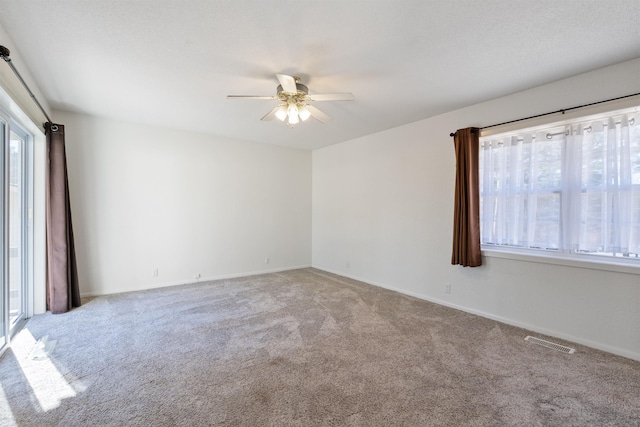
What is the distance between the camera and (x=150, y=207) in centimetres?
452

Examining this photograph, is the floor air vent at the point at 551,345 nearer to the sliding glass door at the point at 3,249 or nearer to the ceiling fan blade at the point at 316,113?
the ceiling fan blade at the point at 316,113

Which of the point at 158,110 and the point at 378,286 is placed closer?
the point at 158,110

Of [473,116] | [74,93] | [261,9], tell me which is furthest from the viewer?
[473,116]

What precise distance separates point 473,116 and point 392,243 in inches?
83.9

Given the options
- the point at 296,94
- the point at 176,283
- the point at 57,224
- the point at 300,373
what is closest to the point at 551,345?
the point at 300,373

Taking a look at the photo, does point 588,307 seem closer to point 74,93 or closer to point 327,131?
point 327,131

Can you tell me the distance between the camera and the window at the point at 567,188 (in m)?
2.54

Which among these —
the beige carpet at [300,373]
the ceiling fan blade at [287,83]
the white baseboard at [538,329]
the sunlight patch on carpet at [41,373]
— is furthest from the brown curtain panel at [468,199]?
the sunlight patch on carpet at [41,373]

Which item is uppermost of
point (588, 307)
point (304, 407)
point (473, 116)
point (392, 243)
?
point (473, 116)

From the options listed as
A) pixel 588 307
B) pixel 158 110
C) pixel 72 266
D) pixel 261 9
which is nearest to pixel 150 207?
pixel 72 266

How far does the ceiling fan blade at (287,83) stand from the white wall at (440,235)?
7.63 ft

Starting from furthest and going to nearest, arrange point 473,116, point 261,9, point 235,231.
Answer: point 235,231 → point 473,116 → point 261,9

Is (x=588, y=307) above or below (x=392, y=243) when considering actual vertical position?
below

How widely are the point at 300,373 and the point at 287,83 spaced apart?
2388 mm
